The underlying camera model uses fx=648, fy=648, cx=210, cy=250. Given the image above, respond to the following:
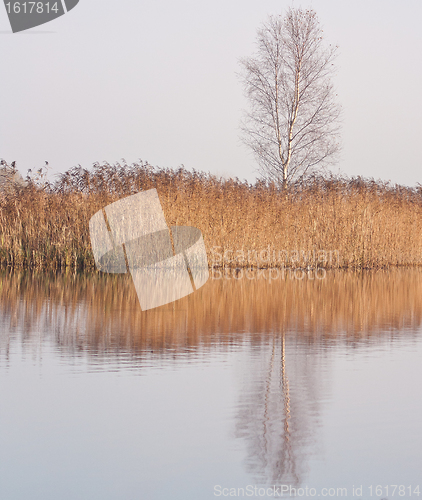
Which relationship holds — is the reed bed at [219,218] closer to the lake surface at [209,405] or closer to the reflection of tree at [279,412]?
the lake surface at [209,405]

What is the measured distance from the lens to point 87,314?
715 centimetres

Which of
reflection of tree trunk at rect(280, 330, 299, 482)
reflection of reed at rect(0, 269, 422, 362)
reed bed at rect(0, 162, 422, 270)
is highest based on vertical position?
reed bed at rect(0, 162, 422, 270)

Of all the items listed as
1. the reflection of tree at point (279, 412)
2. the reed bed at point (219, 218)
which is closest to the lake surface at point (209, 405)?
the reflection of tree at point (279, 412)

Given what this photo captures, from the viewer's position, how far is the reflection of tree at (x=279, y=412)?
2.53 m

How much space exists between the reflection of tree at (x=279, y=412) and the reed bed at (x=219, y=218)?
9253mm

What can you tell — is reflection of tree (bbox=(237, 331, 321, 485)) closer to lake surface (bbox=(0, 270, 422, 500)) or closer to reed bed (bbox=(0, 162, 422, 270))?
lake surface (bbox=(0, 270, 422, 500))

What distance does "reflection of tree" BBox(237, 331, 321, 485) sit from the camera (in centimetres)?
253

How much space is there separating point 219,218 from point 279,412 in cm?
1095

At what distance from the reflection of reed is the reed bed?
2.89m

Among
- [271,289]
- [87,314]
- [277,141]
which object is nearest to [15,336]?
[87,314]

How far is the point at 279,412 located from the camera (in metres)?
3.23

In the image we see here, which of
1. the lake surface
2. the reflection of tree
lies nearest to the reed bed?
the lake surface

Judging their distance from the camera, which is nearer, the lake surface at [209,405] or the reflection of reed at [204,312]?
the lake surface at [209,405]

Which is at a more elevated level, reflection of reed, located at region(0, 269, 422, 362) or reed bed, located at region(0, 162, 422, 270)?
reed bed, located at region(0, 162, 422, 270)
